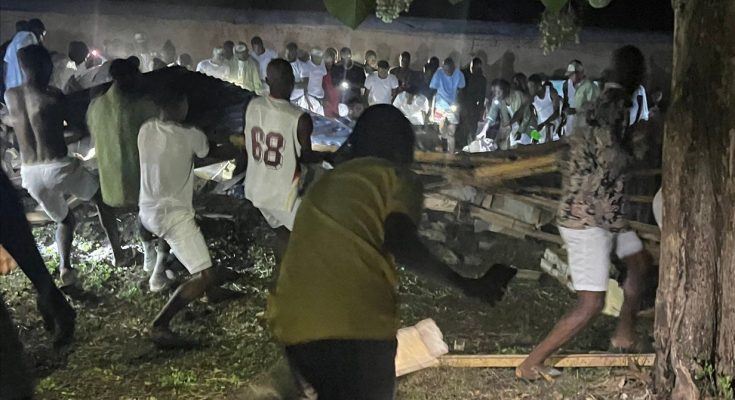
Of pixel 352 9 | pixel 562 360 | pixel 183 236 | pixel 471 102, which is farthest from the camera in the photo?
pixel 562 360

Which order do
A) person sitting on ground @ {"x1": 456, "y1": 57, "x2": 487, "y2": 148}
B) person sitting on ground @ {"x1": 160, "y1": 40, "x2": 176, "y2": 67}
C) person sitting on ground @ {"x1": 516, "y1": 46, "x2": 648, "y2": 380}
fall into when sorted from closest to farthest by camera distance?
person sitting on ground @ {"x1": 160, "y1": 40, "x2": 176, "y2": 67}
person sitting on ground @ {"x1": 456, "y1": 57, "x2": 487, "y2": 148}
person sitting on ground @ {"x1": 516, "y1": 46, "x2": 648, "y2": 380}

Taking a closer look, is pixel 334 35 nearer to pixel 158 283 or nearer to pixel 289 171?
pixel 289 171

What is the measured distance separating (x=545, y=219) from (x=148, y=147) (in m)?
2.03

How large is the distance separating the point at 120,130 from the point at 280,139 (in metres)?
0.74

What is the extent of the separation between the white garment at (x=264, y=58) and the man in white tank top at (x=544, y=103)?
1304 mm

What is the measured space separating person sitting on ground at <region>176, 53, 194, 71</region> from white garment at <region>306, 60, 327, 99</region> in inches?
21.8

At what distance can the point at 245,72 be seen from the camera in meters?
3.15

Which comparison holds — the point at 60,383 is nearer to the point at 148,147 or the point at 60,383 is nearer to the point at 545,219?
the point at 148,147

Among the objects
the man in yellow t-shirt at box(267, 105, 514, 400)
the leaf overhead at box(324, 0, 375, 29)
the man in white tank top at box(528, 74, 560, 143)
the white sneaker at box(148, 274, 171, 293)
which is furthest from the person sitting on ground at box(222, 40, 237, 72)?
the man in white tank top at box(528, 74, 560, 143)

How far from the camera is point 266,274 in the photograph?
3240 millimetres

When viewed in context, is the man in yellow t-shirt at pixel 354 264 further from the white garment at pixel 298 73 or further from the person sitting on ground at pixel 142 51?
the person sitting on ground at pixel 142 51

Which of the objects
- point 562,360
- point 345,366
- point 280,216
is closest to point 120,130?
point 280,216

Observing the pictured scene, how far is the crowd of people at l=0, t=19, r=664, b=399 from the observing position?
301cm

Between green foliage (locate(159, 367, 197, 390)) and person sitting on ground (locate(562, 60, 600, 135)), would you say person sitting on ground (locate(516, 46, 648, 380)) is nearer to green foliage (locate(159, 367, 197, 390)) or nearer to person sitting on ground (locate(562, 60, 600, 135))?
person sitting on ground (locate(562, 60, 600, 135))
